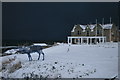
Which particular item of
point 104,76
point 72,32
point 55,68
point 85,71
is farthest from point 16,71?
point 72,32

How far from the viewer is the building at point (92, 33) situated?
5428 centimetres

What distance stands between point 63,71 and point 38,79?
1819 mm

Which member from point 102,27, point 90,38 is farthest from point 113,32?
point 90,38

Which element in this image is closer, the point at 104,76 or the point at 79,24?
the point at 104,76

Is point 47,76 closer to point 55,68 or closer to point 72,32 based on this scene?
point 55,68

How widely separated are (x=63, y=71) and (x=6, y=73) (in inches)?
105

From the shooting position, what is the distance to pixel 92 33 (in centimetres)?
5578

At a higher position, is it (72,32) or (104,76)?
(72,32)

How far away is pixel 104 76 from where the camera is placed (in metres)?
9.08

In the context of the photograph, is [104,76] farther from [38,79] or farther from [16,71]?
[16,71]

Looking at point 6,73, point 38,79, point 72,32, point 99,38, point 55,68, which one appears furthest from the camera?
point 72,32

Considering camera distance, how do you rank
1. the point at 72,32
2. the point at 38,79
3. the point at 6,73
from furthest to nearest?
the point at 72,32, the point at 6,73, the point at 38,79

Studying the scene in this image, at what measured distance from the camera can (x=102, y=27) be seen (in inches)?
2201

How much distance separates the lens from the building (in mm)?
54281
